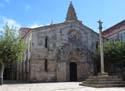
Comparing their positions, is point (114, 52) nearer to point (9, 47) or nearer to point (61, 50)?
point (61, 50)

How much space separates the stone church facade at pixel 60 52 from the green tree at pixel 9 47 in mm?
7006

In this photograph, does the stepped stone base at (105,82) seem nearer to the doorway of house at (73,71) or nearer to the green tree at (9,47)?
the green tree at (9,47)

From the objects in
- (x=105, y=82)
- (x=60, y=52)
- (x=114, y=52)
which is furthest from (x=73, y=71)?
(x=105, y=82)

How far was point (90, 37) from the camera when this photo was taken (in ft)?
127

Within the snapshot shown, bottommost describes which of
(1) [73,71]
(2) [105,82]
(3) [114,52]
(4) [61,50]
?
(2) [105,82]

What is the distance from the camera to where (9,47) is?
88.5 feet

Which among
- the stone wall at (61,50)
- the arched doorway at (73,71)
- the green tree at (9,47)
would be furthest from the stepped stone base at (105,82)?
the arched doorway at (73,71)

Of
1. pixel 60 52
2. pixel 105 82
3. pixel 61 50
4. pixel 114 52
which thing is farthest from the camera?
pixel 61 50

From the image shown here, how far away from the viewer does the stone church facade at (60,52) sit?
114 ft

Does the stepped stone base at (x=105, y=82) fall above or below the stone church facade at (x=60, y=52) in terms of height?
below

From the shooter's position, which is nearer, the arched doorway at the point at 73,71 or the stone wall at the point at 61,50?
the stone wall at the point at 61,50

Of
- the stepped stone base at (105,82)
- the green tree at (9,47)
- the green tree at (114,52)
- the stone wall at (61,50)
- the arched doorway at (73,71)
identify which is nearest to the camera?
the stepped stone base at (105,82)

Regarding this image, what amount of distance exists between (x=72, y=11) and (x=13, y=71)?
1612 cm

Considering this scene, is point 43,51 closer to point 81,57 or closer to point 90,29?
point 81,57
